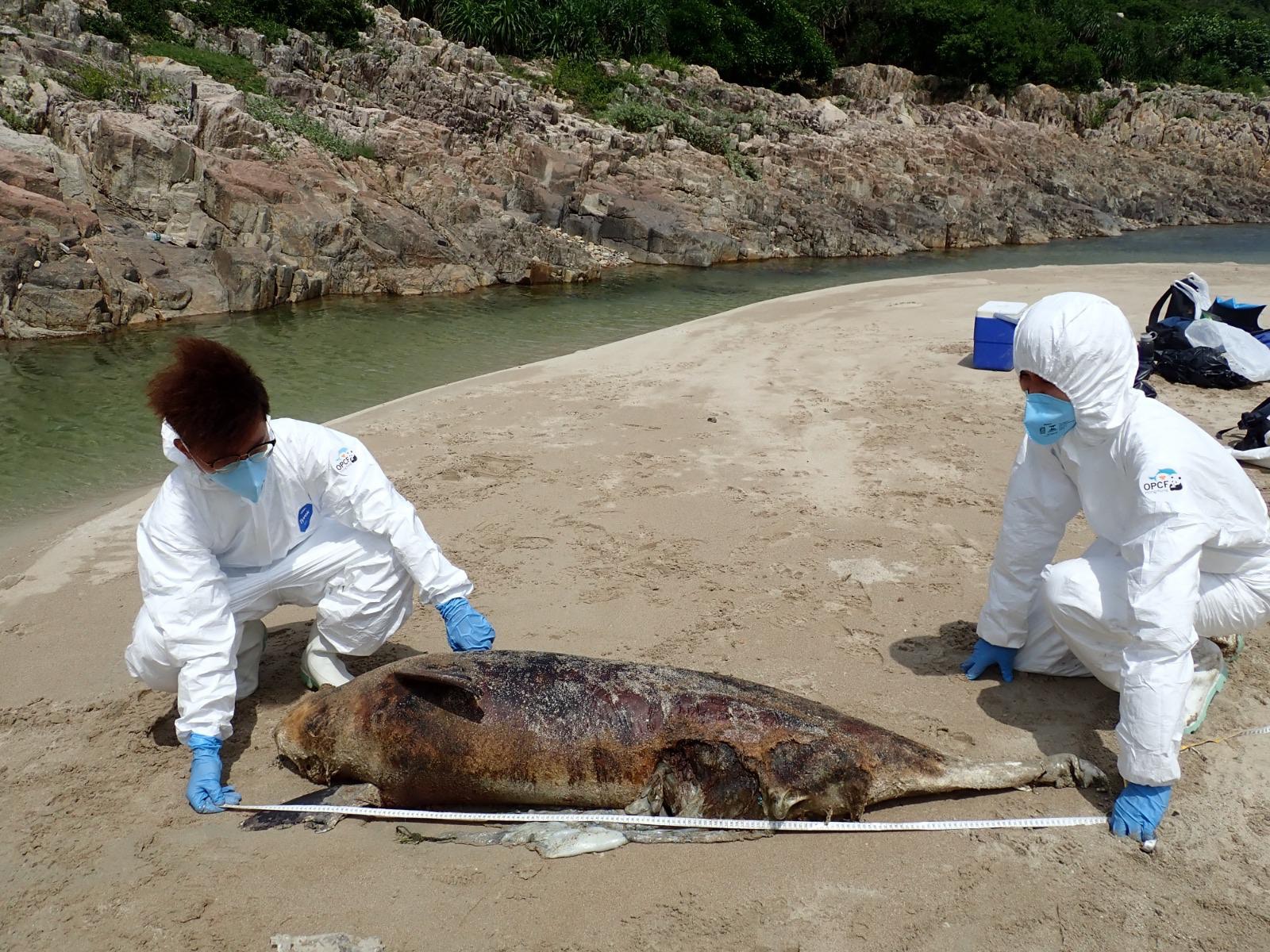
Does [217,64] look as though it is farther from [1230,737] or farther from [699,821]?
[1230,737]

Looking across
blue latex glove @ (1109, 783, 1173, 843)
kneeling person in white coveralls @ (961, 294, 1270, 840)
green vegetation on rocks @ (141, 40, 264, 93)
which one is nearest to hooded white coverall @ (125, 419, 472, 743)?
kneeling person in white coveralls @ (961, 294, 1270, 840)

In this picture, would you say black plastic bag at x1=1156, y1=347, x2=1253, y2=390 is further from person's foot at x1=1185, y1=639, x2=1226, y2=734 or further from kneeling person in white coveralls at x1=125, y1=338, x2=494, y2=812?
kneeling person in white coveralls at x1=125, y1=338, x2=494, y2=812

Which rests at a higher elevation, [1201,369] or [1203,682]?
[1201,369]

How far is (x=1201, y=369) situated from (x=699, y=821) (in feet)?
24.7

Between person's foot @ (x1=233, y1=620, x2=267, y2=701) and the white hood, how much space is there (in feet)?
10.8

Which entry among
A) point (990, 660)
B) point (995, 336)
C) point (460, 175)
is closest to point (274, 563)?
point (990, 660)

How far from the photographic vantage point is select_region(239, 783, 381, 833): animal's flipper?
3.47 meters

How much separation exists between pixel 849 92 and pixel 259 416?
42810mm

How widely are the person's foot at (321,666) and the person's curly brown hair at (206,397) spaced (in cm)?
106

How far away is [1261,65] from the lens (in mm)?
53281

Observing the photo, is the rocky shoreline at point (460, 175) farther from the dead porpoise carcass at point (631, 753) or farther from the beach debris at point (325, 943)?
the beach debris at point (325, 943)

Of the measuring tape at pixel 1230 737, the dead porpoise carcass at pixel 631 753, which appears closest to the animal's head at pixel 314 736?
the dead porpoise carcass at pixel 631 753

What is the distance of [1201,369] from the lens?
8.86 m

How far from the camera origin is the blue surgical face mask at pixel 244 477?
3.77m
